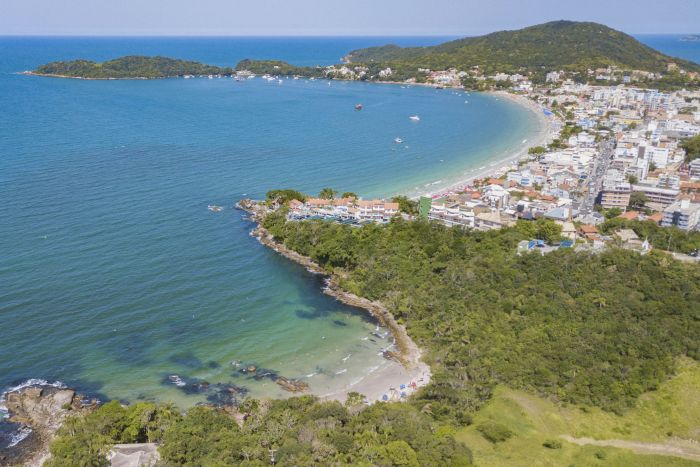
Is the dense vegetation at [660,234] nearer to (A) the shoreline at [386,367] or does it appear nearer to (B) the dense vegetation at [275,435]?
(A) the shoreline at [386,367]

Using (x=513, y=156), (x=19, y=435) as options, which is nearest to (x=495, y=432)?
(x=19, y=435)

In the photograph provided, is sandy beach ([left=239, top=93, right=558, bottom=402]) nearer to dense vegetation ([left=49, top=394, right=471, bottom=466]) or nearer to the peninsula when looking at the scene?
dense vegetation ([left=49, top=394, right=471, bottom=466])

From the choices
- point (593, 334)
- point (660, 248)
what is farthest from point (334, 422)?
point (660, 248)

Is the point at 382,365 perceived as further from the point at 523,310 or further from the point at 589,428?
the point at 589,428

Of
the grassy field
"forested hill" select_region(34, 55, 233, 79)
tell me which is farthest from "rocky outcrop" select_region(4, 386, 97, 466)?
"forested hill" select_region(34, 55, 233, 79)


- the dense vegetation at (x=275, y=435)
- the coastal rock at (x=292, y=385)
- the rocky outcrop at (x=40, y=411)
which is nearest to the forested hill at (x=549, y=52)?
the coastal rock at (x=292, y=385)

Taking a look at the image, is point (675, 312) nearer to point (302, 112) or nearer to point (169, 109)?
point (302, 112)
